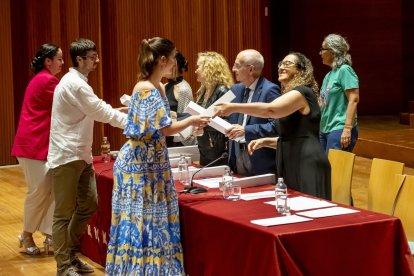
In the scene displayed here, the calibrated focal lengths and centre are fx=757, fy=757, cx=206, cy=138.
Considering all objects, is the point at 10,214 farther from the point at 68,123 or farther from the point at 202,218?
the point at 202,218

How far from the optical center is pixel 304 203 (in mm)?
3777

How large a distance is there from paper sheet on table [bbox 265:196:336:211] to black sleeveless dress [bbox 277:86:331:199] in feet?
1.22

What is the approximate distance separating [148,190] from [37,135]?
1597 millimetres

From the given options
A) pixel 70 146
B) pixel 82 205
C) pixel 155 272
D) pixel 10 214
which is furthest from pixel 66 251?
pixel 10 214

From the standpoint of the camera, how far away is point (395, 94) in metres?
13.1

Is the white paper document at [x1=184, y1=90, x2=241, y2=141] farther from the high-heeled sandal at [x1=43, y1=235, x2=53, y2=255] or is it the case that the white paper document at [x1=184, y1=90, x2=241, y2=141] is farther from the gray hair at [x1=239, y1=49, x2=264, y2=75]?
the high-heeled sandal at [x1=43, y1=235, x2=53, y2=255]

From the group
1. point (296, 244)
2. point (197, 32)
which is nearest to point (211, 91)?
point (296, 244)

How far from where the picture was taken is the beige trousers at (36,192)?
5.27 m

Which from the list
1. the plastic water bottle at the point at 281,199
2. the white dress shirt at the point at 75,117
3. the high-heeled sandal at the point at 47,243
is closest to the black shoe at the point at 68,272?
the white dress shirt at the point at 75,117

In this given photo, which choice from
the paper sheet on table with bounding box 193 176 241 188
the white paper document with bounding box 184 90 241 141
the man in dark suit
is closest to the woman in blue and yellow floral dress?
the white paper document with bounding box 184 90 241 141

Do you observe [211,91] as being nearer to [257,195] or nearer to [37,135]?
[37,135]

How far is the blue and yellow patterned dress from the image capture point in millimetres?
3914

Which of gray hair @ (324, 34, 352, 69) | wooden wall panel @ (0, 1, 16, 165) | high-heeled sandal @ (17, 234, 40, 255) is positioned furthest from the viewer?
wooden wall panel @ (0, 1, 16, 165)

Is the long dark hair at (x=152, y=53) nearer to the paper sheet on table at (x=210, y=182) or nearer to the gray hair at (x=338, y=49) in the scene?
the paper sheet on table at (x=210, y=182)
